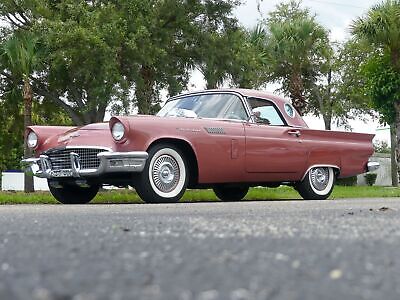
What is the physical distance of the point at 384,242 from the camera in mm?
2246

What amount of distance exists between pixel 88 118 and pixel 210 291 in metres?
19.6

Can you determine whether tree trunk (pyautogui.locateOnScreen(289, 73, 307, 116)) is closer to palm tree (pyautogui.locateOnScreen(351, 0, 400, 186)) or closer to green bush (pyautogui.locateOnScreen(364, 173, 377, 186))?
palm tree (pyautogui.locateOnScreen(351, 0, 400, 186))

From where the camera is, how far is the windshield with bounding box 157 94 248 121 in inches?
319

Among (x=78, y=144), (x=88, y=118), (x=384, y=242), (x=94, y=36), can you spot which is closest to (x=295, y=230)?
(x=384, y=242)

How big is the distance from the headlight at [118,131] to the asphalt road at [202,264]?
4.02 meters

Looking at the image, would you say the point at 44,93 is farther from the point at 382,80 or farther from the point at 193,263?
→ the point at 193,263

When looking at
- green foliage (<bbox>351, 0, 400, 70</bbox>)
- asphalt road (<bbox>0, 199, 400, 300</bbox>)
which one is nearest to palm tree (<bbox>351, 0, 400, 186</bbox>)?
green foliage (<bbox>351, 0, 400, 70</bbox>)

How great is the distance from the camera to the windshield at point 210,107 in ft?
26.6

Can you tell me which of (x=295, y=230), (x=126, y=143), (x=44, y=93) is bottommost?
(x=295, y=230)

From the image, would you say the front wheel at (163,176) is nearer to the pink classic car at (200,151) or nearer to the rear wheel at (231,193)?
the pink classic car at (200,151)

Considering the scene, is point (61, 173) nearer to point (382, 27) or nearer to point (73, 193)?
point (73, 193)

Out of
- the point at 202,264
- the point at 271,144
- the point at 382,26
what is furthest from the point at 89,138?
the point at 382,26

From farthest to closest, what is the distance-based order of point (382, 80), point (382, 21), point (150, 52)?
point (382, 80) < point (382, 21) < point (150, 52)

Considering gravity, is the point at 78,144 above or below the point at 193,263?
above
